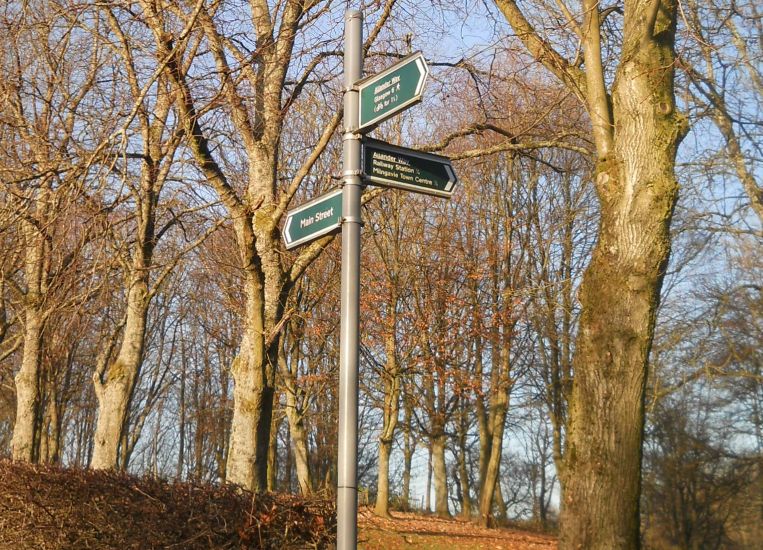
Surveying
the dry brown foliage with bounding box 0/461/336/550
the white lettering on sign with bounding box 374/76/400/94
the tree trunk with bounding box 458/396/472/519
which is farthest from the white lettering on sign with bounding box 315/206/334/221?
the tree trunk with bounding box 458/396/472/519

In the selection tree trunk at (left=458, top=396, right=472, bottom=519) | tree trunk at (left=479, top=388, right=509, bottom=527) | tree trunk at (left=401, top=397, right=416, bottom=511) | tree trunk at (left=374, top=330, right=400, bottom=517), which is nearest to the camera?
tree trunk at (left=374, top=330, right=400, bottom=517)

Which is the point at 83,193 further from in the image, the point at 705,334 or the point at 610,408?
the point at 705,334

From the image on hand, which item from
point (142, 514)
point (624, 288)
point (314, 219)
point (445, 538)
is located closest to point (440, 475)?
point (445, 538)

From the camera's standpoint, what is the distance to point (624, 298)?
21.2ft

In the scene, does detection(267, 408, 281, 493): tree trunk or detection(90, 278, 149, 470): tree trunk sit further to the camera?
detection(267, 408, 281, 493): tree trunk

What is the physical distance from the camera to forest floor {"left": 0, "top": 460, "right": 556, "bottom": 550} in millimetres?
4883

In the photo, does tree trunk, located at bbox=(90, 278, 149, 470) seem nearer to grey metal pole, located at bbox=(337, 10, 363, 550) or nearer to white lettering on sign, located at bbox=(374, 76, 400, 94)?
grey metal pole, located at bbox=(337, 10, 363, 550)

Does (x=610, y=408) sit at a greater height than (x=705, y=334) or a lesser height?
lesser

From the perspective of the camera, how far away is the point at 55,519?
20.8 ft

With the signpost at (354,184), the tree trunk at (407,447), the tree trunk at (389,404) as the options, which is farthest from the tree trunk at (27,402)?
the tree trunk at (407,447)

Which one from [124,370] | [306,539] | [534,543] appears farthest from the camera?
[534,543]

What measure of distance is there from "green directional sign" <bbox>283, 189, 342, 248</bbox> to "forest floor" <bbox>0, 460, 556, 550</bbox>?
167 centimetres

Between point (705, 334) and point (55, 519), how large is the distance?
1609 cm

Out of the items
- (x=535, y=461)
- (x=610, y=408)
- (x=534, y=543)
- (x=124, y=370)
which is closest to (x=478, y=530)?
(x=534, y=543)
